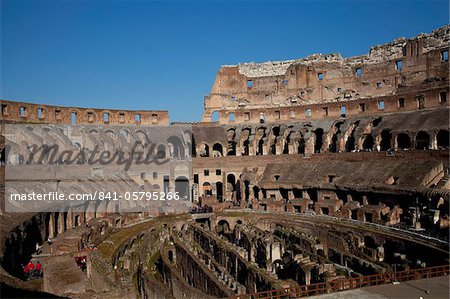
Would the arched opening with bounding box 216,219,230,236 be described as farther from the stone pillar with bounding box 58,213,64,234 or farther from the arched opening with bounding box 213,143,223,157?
the arched opening with bounding box 213,143,223,157

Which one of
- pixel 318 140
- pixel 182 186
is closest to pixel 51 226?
pixel 182 186

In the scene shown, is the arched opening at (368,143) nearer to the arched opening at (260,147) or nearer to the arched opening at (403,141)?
the arched opening at (403,141)

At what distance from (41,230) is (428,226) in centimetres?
2467

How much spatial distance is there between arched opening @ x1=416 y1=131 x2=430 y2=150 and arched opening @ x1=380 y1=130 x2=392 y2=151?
108 inches

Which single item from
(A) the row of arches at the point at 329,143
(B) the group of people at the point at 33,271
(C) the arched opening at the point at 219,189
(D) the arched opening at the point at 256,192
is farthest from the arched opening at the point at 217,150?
(B) the group of people at the point at 33,271

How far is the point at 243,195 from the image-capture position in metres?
43.9

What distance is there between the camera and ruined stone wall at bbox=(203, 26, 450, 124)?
44263mm

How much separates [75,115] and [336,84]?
33417 mm

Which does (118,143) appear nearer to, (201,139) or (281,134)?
(201,139)

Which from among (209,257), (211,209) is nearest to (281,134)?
(211,209)

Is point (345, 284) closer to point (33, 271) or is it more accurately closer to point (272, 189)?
point (33, 271)

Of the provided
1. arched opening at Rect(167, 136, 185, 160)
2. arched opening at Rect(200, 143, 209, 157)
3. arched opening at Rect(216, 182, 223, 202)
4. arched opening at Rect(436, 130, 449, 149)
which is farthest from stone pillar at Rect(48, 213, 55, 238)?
arched opening at Rect(436, 130, 449, 149)

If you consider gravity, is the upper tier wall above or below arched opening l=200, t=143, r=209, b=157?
above

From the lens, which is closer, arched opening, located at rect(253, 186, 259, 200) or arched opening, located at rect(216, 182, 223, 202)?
arched opening, located at rect(253, 186, 259, 200)
